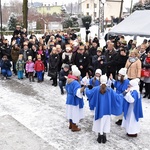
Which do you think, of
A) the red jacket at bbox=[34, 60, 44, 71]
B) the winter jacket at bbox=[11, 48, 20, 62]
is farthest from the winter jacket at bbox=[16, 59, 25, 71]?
the red jacket at bbox=[34, 60, 44, 71]

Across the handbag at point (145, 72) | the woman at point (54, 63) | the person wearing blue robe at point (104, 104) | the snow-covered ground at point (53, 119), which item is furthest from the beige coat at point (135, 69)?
the person wearing blue robe at point (104, 104)

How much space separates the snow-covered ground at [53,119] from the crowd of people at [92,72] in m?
0.26

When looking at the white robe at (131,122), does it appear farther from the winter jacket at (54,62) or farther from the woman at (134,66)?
the winter jacket at (54,62)

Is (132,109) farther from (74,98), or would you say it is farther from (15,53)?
(15,53)

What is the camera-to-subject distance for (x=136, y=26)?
45.9 ft

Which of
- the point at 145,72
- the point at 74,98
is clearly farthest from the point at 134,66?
the point at 74,98

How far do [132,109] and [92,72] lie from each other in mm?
3657

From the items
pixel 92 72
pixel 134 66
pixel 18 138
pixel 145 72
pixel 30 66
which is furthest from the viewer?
pixel 30 66

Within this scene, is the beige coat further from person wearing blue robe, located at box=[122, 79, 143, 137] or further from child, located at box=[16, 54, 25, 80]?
child, located at box=[16, 54, 25, 80]

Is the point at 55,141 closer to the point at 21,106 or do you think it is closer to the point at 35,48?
the point at 21,106

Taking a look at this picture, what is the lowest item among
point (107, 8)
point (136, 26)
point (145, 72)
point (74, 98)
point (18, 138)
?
point (18, 138)

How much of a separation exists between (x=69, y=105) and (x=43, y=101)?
2507 millimetres

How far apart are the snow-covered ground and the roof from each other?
5.19 meters

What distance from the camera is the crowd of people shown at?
5.89 metres
